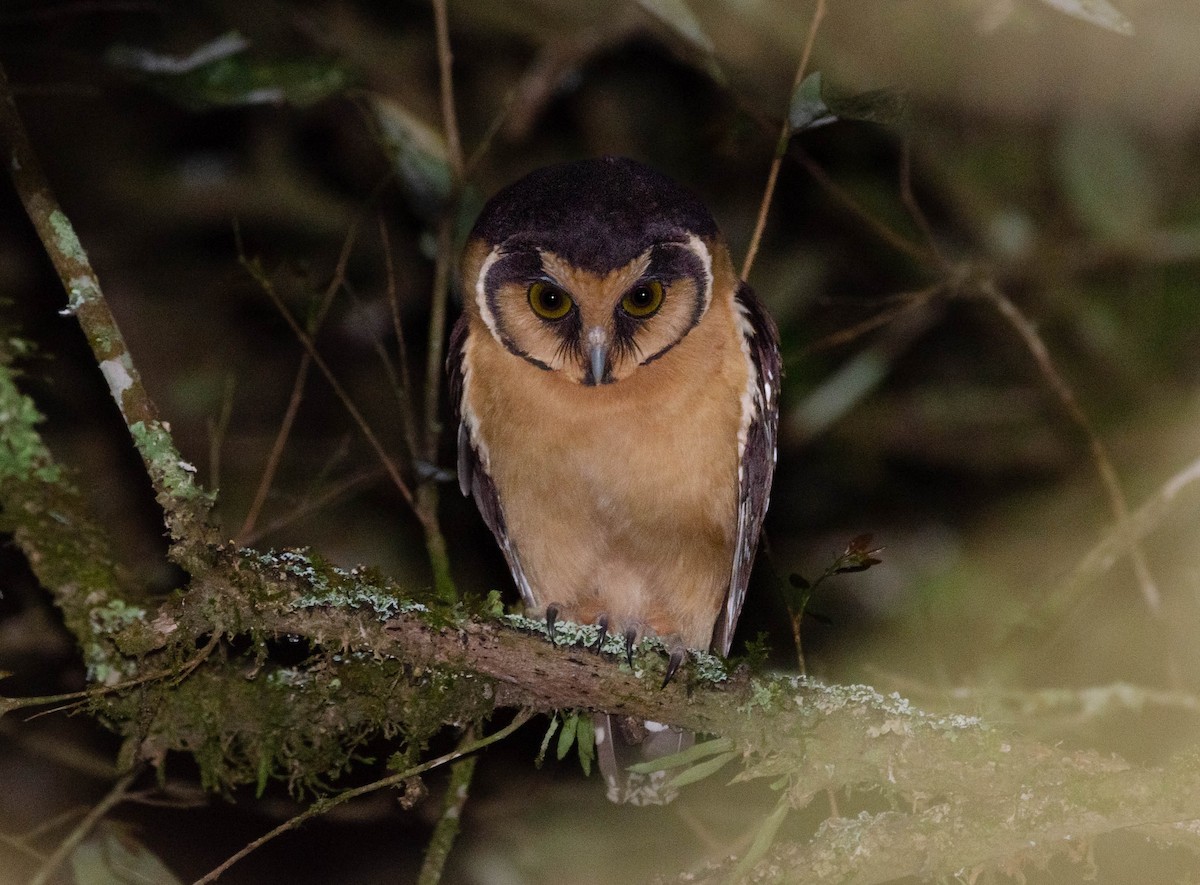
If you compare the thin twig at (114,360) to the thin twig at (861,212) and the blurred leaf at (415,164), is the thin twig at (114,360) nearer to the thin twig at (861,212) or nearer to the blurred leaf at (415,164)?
the blurred leaf at (415,164)

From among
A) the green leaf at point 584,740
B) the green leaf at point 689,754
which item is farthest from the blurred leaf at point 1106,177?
the green leaf at point 584,740

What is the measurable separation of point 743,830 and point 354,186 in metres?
2.83

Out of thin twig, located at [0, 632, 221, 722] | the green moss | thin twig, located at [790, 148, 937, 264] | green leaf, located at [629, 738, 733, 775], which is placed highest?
thin twig, located at [790, 148, 937, 264]

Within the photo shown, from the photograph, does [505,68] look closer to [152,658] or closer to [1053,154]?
[1053,154]

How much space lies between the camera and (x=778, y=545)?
4289 mm

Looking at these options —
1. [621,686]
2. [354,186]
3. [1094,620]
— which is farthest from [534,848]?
[354,186]

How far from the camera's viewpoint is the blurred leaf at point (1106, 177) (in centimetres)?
416

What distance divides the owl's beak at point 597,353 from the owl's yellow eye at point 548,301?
0.36ft

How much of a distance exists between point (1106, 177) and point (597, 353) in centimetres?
237

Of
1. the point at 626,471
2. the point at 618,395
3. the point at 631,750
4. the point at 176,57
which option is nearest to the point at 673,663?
the point at 626,471

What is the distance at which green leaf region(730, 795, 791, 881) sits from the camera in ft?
7.69

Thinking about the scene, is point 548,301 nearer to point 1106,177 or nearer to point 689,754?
point 689,754

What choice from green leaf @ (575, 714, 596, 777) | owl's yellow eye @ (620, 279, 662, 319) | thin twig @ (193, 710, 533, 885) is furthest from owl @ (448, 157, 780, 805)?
thin twig @ (193, 710, 533, 885)

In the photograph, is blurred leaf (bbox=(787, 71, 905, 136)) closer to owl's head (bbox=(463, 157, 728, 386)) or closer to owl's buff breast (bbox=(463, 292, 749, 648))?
owl's head (bbox=(463, 157, 728, 386))
